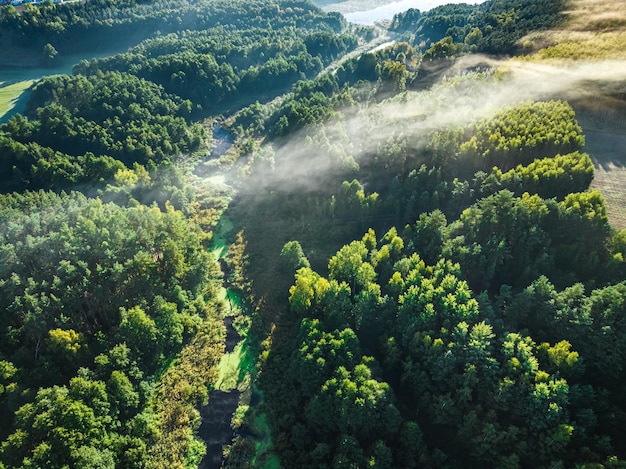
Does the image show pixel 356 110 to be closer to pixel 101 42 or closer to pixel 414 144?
pixel 414 144

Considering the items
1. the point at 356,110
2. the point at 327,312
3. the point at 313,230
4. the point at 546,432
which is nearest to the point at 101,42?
the point at 356,110

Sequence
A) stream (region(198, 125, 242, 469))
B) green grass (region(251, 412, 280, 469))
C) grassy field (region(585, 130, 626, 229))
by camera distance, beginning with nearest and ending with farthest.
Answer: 1. green grass (region(251, 412, 280, 469))
2. stream (region(198, 125, 242, 469))
3. grassy field (region(585, 130, 626, 229))

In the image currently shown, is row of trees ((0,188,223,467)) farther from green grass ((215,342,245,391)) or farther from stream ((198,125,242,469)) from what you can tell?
stream ((198,125,242,469))

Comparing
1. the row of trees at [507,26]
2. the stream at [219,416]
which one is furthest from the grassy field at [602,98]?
the stream at [219,416]

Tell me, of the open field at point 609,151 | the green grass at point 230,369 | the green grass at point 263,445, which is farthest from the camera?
the open field at point 609,151

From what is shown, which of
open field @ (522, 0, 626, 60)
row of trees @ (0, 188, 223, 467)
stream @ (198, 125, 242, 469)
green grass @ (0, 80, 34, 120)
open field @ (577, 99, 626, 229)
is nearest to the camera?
row of trees @ (0, 188, 223, 467)

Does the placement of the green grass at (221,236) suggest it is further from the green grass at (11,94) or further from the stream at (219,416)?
the green grass at (11,94)

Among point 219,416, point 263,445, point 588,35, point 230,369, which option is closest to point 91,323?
point 230,369

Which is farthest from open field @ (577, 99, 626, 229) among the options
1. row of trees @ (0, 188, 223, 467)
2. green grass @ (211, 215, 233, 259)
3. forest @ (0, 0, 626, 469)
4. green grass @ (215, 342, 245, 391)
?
green grass @ (211, 215, 233, 259)

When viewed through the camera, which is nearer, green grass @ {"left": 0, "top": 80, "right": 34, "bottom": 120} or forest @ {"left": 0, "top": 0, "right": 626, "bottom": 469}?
forest @ {"left": 0, "top": 0, "right": 626, "bottom": 469}
